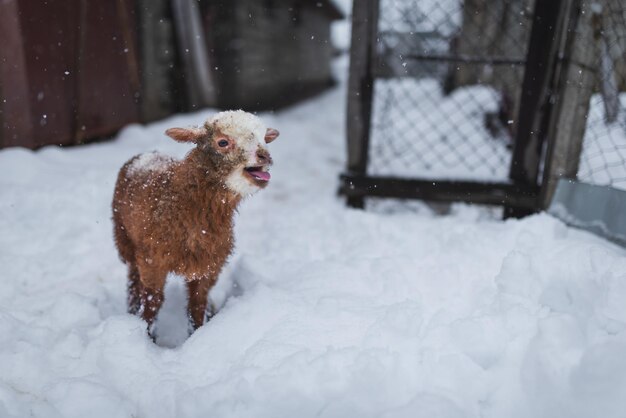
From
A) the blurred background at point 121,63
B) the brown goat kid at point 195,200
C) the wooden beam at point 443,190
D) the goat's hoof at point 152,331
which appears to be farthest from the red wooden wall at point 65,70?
the wooden beam at point 443,190

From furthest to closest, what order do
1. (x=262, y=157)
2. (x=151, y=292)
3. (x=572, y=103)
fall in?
(x=572, y=103) → (x=151, y=292) → (x=262, y=157)

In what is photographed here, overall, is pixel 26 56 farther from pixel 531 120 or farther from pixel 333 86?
pixel 333 86

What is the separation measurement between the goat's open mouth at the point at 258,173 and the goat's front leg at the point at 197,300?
2.04 ft

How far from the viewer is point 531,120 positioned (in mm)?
3256

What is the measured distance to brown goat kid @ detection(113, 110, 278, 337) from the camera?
1955 millimetres

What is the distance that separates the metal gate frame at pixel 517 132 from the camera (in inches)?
123

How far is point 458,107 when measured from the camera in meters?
5.83

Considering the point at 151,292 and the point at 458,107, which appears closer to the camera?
the point at 151,292

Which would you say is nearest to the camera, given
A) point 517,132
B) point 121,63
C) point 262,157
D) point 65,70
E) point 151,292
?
point 262,157

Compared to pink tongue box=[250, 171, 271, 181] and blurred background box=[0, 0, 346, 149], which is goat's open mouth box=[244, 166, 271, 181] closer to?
pink tongue box=[250, 171, 271, 181]

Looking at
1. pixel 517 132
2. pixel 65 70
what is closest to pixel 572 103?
pixel 517 132

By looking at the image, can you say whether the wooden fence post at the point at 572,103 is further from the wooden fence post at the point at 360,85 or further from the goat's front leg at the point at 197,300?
the goat's front leg at the point at 197,300

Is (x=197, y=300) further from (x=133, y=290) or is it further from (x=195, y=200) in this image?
(x=195, y=200)

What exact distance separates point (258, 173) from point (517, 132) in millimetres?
2165
